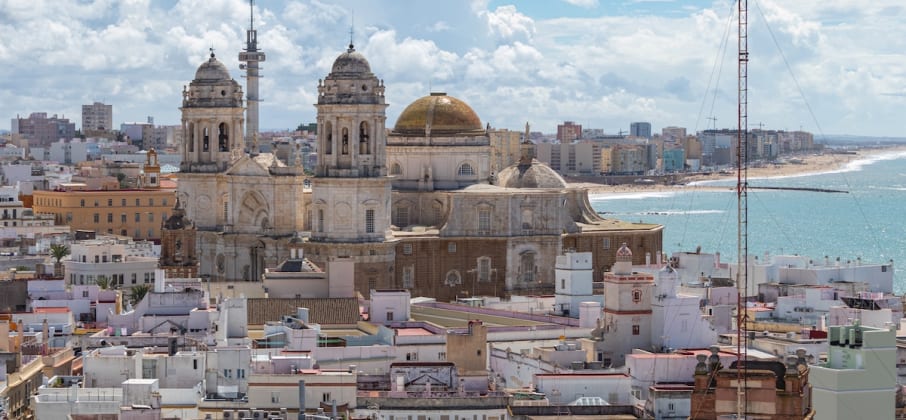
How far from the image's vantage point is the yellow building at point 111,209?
94.4 m

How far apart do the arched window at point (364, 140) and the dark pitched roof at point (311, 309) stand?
525 inches

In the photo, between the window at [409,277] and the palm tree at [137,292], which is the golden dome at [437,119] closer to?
the window at [409,277]

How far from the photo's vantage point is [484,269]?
71250 mm

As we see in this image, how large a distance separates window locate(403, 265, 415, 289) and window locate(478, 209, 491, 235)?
8.99 ft

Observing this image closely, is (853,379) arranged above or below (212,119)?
below

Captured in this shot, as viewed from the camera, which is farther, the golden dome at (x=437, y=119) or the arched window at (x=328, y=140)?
the golden dome at (x=437, y=119)

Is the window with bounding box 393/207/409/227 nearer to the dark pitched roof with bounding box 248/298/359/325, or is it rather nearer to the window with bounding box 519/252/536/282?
the window with bounding box 519/252/536/282

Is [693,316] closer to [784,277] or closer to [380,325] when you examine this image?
[380,325]

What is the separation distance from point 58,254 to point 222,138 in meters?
9.83

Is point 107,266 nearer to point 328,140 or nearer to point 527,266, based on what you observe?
point 328,140

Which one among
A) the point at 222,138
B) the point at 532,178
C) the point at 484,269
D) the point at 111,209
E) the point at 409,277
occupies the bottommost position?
the point at 409,277

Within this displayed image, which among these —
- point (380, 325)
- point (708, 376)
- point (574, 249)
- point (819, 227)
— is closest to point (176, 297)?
point (380, 325)

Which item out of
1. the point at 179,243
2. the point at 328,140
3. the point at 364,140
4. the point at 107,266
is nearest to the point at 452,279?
the point at 364,140

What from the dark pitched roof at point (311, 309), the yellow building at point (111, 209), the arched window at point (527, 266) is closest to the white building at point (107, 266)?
the dark pitched roof at point (311, 309)
